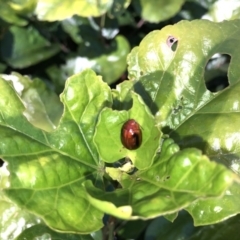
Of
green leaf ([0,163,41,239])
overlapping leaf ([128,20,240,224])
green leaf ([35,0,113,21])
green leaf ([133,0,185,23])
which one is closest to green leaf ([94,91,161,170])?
overlapping leaf ([128,20,240,224])

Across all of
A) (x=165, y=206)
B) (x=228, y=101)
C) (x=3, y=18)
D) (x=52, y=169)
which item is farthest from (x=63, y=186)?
(x=3, y=18)

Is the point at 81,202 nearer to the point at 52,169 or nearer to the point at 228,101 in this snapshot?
the point at 52,169

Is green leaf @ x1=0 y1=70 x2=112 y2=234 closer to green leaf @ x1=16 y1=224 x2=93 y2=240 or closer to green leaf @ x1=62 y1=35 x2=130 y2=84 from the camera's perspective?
green leaf @ x1=16 y1=224 x2=93 y2=240

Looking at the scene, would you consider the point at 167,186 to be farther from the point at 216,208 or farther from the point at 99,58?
the point at 99,58

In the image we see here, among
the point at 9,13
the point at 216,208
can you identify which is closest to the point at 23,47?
the point at 9,13

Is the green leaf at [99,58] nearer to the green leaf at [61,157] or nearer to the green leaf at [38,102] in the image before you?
the green leaf at [38,102]

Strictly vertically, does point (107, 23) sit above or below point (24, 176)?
below
